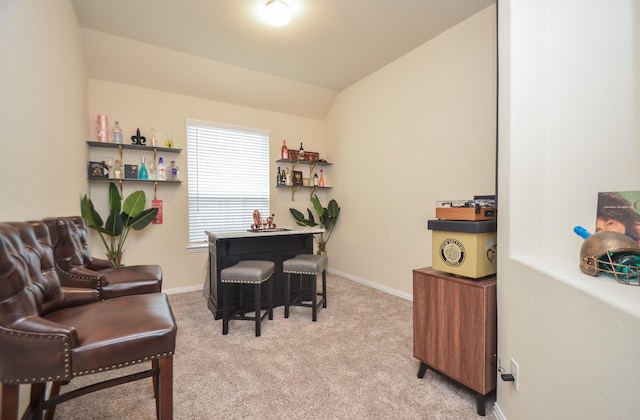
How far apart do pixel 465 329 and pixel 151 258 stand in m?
3.72

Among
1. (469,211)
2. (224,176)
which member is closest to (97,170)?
(224,176)

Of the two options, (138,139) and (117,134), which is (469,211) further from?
(117,134)

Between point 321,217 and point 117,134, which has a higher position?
point 117,134

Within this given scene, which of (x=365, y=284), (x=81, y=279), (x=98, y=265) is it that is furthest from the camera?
(x=365, y=284)

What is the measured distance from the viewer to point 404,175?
3531 mm

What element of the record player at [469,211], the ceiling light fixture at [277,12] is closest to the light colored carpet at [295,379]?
the record player at [469,211]

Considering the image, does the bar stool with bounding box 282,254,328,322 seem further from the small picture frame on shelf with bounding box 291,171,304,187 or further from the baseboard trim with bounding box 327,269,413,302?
the small picture frame on shelf with bounding box 291,171,304,187

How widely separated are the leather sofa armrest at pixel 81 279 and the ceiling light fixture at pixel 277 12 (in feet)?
8.31

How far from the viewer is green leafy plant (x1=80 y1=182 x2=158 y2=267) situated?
325cm

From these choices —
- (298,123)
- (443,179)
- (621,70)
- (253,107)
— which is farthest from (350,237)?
(621,70)

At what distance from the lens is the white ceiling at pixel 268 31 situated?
2.61 meters

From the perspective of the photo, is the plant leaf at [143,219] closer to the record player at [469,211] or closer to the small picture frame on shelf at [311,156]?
the small picture frame on shelf at [311,156]

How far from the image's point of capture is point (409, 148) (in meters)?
3.46

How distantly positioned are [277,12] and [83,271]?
2.56 meters
